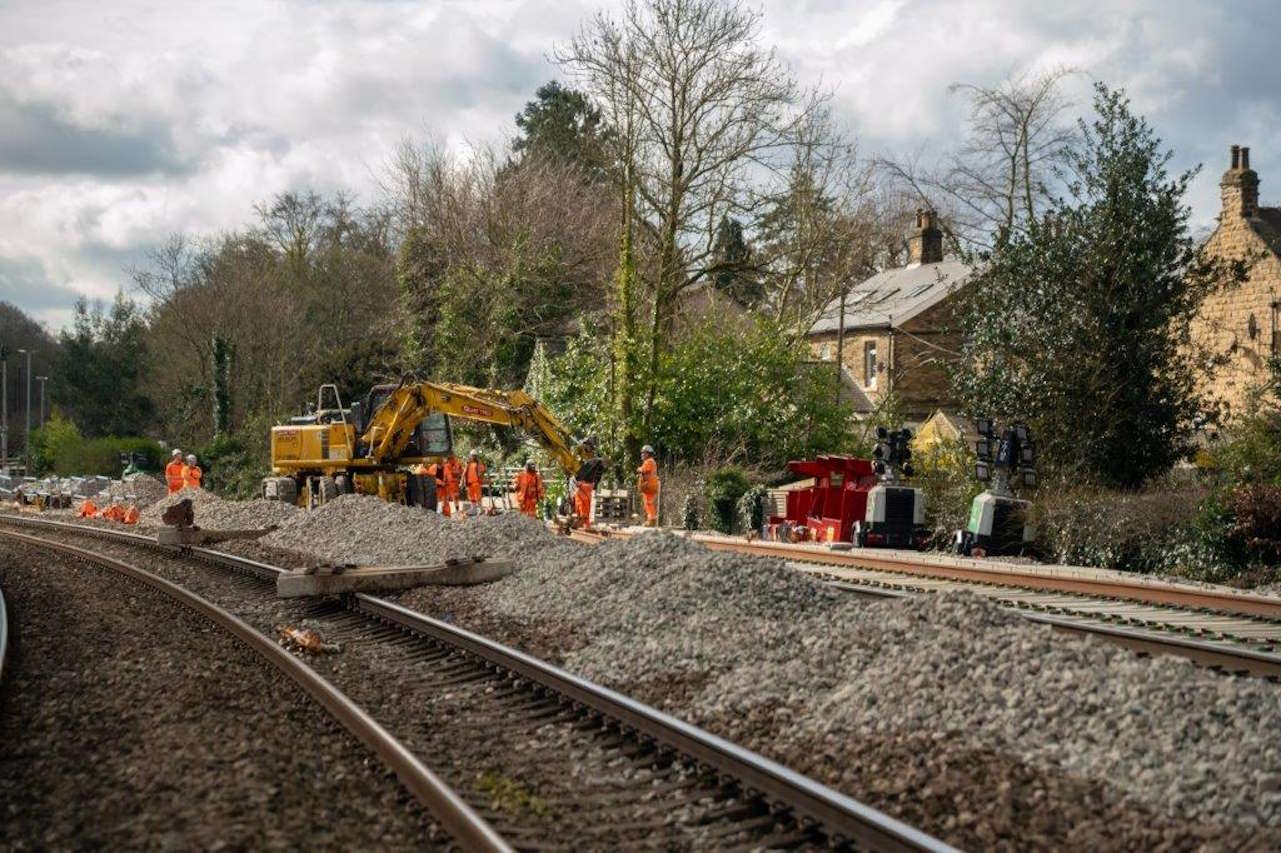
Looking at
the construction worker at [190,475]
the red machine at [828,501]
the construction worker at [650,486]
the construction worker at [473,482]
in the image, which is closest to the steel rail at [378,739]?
the red machine at [828,501]

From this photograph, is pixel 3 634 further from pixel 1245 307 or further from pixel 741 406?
pixel 1245 307

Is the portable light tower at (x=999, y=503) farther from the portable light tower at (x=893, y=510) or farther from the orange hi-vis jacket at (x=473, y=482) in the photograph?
the orange hi-vis jacket at (x=473, y=482)

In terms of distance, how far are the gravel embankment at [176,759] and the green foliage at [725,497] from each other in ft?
49.7

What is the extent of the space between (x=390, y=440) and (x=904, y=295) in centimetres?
3099

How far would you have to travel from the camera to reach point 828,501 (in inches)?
888

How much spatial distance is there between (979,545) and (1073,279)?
5277 millimetres

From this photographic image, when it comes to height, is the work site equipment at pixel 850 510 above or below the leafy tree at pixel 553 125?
below

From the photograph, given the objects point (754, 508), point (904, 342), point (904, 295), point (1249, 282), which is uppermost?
point (904, 295)

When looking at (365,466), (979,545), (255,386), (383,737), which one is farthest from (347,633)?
(255,386)

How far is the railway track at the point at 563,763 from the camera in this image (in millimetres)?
5766

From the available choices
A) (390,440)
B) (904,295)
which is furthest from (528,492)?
(904,295)

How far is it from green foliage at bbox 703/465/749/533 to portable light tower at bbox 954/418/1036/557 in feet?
22.1

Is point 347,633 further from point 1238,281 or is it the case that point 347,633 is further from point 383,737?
point 1238,281

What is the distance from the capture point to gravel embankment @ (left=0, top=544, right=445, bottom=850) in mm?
5820
